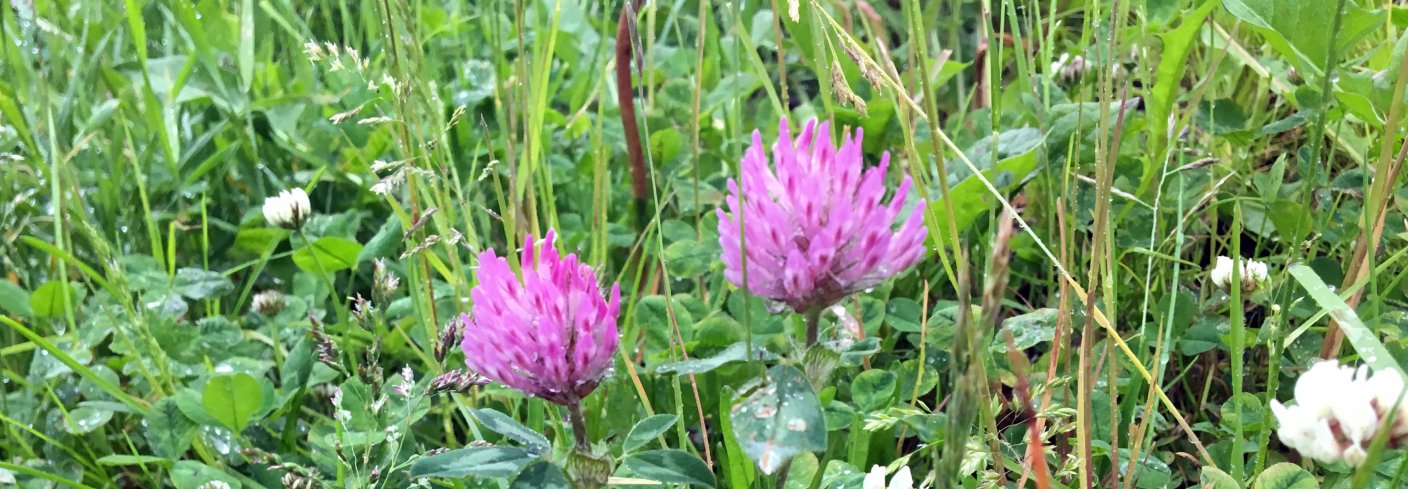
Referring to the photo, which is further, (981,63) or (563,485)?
(981,63)

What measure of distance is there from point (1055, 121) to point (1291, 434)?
68 cm

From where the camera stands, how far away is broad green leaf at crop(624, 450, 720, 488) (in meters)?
0.95

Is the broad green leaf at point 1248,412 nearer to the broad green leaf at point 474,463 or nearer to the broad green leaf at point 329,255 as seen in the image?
the broad green leaf at point 474,463

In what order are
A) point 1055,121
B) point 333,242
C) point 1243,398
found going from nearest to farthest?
point 1243,398 → point 1055,121 → point 333,242

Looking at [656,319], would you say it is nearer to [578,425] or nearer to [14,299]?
[578,425]

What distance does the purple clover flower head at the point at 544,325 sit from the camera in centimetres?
81

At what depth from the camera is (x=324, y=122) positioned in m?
2.19

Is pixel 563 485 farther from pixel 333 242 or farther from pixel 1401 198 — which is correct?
pixel 1401 198

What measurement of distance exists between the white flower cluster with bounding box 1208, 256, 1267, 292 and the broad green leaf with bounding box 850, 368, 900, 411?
18.0 inches

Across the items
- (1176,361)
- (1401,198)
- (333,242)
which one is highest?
(1401,198)

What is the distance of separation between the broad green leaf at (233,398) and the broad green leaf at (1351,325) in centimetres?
120

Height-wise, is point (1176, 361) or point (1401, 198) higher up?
point (1401, 198)

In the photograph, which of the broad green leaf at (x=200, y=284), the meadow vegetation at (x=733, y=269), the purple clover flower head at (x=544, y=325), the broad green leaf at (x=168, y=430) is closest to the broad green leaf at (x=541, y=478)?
the meadow vegetation at (x=733, y=269)

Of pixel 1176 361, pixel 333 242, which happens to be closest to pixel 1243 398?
pixel 1176 361
